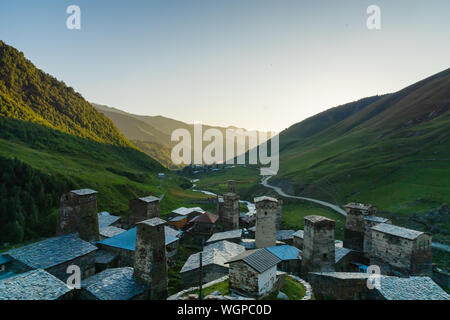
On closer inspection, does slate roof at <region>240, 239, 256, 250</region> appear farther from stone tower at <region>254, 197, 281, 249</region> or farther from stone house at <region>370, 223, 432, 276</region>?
stone house at <region>370, 223, 432, 276</region>

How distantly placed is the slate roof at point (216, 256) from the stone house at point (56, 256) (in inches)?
411

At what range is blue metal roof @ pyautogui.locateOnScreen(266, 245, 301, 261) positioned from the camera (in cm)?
3231

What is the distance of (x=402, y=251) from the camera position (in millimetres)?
30344

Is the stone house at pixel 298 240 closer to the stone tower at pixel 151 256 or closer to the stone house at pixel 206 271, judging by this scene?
the stone house at pixel 206 271

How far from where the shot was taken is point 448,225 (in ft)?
148

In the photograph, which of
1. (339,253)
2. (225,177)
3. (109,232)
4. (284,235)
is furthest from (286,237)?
(225,177)

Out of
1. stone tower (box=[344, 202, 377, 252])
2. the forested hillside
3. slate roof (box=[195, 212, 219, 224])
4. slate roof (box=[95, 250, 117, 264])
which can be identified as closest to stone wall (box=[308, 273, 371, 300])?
stone tower (box=[344, 202, 377, 252])

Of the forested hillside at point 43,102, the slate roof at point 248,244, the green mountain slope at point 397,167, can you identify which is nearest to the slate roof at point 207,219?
the slate roof at point 248,244

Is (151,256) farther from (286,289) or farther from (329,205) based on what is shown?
(329,205)
